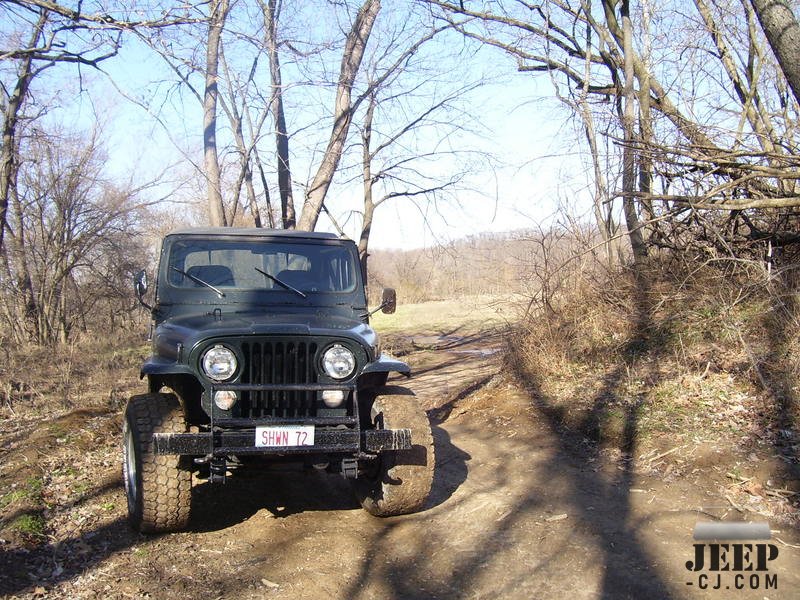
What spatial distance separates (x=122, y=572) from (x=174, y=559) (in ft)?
1.00

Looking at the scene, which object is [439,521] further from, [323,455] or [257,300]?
[257,300]

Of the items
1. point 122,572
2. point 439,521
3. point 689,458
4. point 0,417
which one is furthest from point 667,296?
point 0,417

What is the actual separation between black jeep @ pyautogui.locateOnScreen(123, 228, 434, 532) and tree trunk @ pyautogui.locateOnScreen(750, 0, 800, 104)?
4399 millimetres

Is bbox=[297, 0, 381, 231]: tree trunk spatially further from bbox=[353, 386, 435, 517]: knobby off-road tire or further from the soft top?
bbox=[353, 386, 435, 517]: knobby off-road tire

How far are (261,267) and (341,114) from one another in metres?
6.12

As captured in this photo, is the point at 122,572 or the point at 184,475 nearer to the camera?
the point at 122,572

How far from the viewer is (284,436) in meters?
4.36

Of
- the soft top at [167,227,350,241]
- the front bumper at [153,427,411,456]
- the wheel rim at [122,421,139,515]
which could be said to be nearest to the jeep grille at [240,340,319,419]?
the front bumper at [153,427,411,456]

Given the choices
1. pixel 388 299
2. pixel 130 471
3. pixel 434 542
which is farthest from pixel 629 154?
pixel 130 471

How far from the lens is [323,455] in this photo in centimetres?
467

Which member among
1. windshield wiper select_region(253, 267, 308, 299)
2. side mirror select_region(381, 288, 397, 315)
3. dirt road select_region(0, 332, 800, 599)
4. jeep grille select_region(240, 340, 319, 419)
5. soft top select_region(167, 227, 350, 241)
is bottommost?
dirt road select_region(0, 332, 800, 599)

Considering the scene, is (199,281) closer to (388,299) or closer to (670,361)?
(388,299)

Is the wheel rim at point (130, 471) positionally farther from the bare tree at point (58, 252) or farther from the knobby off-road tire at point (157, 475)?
the bare tree at point (58, 252)

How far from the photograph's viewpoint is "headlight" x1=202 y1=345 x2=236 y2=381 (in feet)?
14.8
